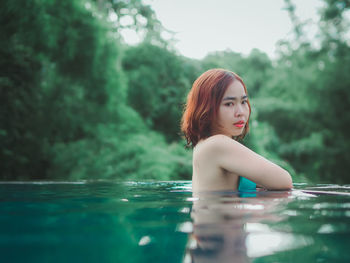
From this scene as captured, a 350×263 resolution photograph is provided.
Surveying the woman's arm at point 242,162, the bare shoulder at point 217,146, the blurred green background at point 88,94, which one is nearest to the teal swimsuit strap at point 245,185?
the woman's arm at point 242,162

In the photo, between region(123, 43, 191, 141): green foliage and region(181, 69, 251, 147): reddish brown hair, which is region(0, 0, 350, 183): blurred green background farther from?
region(181, 69, 251, 147): reddish brown hair

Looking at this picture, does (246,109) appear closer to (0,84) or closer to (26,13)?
(0,84)

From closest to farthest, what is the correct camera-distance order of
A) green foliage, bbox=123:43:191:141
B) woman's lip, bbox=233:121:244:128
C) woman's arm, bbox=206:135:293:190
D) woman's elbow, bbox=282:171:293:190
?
woman's arm, bbox=206:135:293:190, woman's elbow, bbox=282:171:293:190, woman's lip, bbox=233:121:244:128, green foliage, bbox=123:43:191:141

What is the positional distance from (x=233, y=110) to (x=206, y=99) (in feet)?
0.61

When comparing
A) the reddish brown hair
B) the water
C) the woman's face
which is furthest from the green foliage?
the water

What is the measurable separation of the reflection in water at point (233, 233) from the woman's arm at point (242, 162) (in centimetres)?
36

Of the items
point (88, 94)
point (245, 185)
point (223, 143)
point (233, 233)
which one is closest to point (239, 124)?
point (223, 143)

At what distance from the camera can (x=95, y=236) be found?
3.34 feet

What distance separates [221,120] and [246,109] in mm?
Answer: 178

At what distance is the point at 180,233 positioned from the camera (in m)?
1.03

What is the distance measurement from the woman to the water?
41 cm

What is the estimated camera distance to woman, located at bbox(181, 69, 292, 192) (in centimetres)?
201

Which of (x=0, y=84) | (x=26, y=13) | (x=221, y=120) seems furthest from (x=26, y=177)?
(x=221, y=120)

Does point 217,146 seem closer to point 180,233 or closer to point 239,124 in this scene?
point 239,124
